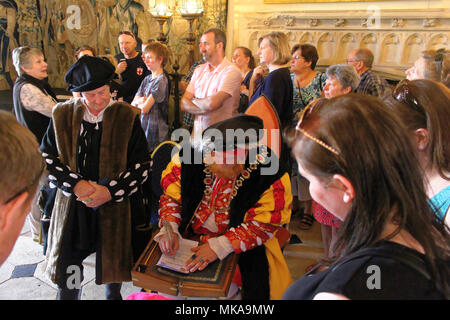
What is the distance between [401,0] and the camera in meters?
5.27

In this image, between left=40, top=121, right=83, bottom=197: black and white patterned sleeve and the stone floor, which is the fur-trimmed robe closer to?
left=40, top=121, right=83, bottom=197: black and white patterned sleeve

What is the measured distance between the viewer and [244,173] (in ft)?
6.66

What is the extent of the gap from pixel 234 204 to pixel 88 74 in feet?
3.95

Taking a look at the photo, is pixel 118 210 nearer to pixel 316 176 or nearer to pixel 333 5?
pixel 316 176

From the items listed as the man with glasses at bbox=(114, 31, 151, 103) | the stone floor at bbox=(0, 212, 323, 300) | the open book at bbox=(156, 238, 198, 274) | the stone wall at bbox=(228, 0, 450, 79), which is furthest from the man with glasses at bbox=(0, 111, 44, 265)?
the stone wall at bbox=(228, 0, 450, 79)

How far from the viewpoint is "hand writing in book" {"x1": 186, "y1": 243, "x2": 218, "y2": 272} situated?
176 centimetres

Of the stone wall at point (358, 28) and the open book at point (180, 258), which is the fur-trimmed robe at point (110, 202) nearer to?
the open book at point (180, 258)

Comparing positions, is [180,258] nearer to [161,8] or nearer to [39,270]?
[39,270]

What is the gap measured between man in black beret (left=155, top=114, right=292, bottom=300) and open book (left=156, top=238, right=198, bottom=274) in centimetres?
3

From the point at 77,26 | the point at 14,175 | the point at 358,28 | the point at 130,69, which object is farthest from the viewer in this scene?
the point at 77,26

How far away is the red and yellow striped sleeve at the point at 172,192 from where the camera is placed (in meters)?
2.10

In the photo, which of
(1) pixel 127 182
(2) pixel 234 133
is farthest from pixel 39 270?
(2) pixel 234 133

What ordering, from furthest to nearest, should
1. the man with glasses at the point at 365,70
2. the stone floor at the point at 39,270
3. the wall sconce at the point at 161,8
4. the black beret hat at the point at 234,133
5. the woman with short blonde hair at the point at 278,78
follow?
the wall sconce at the point at 161,8 < the man with glasses at the point at 365,70 < the woman with short blonde hair at the point at 278,78 < the stone floor at the point at 39,270 < the black beret hat at the point at 234,133

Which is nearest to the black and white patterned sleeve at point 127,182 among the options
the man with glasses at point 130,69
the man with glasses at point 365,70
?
the man with glasses at point 130,69
